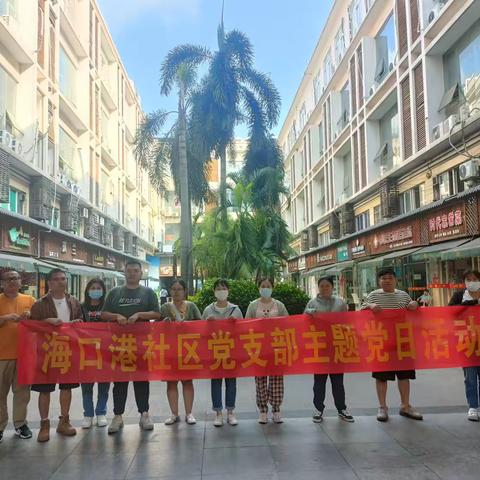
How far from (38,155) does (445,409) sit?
1872cm

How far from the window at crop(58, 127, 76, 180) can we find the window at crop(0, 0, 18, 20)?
22.8ft

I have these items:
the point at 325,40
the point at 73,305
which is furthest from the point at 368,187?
the point at 73,305

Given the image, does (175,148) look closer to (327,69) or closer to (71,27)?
(71,27)

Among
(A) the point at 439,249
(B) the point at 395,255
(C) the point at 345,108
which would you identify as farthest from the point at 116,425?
(C) the point at 345,108

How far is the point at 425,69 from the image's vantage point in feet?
54.0

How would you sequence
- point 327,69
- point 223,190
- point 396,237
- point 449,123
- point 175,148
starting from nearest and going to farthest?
point 449,123 → point 223,190 → point 396,237 → point 175,148 → point 327,69

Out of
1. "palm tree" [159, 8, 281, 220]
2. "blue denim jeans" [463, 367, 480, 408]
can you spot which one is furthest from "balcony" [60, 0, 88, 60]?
"blue denim jeans" [463, 367, 480, 408]

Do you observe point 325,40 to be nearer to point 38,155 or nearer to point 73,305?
point 38,155

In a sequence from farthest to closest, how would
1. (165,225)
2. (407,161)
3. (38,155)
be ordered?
1. (165,225)
2. (38,155)
3. (407,161)

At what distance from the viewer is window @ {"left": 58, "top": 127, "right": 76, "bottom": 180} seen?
999 inches

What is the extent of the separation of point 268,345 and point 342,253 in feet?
71.9

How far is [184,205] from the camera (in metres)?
18.2

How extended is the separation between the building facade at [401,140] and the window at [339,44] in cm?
11

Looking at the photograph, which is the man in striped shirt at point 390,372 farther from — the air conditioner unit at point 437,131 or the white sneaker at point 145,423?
the air conditioner unit at point 437,131
